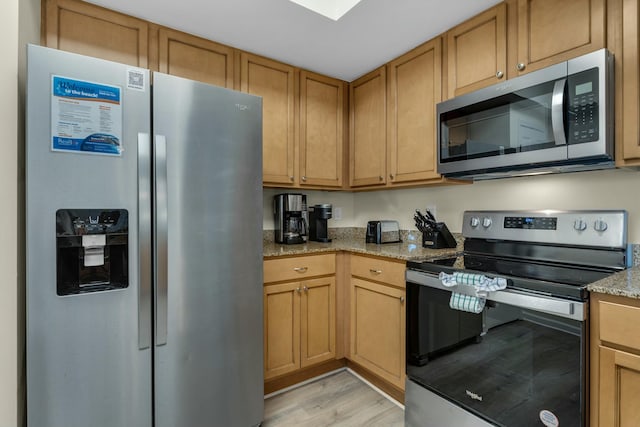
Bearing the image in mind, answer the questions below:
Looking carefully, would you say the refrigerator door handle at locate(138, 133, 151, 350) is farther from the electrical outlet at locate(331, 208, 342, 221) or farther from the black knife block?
the electrical outlet at locate(331, 208, 342, 221)

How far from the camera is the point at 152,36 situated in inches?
73.2

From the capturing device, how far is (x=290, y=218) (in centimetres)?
Result: 240

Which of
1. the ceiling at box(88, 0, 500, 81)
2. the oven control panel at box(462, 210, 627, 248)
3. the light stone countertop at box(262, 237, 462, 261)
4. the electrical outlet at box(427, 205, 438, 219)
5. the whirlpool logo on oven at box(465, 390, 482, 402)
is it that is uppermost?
the ceiling at box(88, 0, 500, 81)

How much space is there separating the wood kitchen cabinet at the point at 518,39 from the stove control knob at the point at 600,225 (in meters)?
0.76

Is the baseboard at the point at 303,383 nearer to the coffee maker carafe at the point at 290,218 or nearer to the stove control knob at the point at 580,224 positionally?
the coffee maker carafe at the point at 290,218

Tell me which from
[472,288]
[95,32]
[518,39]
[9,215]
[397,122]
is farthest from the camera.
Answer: [397,122]

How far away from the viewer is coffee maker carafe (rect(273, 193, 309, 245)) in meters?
Result: 2.37

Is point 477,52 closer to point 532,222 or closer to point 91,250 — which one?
point 532,222

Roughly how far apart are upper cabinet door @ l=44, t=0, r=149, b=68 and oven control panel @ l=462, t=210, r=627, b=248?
7.29ft

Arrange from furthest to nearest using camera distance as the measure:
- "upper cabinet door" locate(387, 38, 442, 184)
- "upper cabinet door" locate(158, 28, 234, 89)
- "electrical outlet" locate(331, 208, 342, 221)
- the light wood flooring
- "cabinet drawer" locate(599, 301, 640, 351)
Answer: "electrical outlet" locate(331, 208, 342, 221), "upper cabinet door" locate(387, 38, 442, 184), "upper cabinet door" locate(158, 28, 234, 89), the light wood flooring, "cabinet drawer" locate(599, 301, 640, 351)

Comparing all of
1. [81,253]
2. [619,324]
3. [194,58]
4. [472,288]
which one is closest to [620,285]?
[619,324]

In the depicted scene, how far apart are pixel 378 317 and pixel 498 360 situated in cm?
79

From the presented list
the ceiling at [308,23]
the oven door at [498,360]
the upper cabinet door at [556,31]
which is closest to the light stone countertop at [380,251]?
the oven door at [498,360]

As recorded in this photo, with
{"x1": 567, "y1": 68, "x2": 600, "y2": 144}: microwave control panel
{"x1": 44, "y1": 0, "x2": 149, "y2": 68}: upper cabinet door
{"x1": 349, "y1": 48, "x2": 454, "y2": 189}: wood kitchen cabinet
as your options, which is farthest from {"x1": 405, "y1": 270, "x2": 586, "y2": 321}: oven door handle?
{"x1": 44, "y1": 0, "x2": 149, "y2": 68}: upper cabinet door
